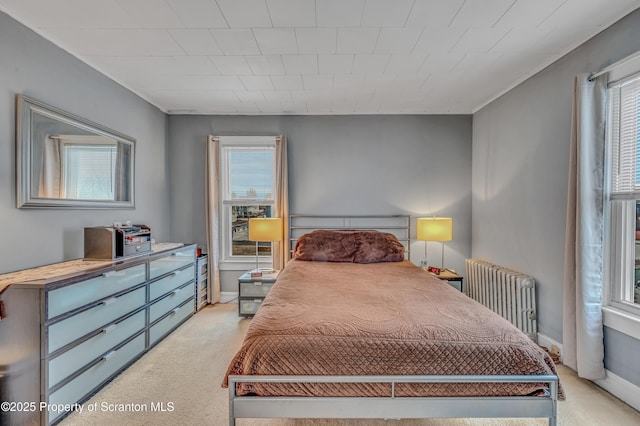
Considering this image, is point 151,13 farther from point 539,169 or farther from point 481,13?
point 539,169

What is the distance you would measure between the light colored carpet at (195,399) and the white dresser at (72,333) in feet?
0.44

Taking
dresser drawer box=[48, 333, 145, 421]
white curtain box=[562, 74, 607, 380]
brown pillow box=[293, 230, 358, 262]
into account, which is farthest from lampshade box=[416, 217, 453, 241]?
dresser drawer box=[48, 333, 145, 421]

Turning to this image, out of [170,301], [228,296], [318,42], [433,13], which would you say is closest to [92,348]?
[170,301]

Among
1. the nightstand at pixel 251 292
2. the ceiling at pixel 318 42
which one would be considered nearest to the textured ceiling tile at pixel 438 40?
the ceiling at pixel 318 42

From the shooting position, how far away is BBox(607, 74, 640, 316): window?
204 centimetres

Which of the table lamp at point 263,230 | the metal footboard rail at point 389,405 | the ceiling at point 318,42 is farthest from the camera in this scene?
the table lamp at point 263,230

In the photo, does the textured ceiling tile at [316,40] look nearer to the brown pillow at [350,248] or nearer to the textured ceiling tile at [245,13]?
the textured ceiling tile at [245,13]

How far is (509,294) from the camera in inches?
119

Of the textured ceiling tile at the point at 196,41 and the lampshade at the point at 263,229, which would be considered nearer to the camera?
the textured ceiling tile at the point at 196,41

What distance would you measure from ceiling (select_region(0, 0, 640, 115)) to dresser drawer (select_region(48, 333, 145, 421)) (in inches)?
96.4

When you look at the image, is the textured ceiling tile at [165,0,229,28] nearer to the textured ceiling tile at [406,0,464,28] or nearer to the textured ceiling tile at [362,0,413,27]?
the textured ceiling tile at [362,0,413,27]

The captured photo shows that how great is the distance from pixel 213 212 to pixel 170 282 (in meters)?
1.21

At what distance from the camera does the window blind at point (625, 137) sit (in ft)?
6.65

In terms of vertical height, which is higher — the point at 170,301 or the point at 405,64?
the point at 405,64
